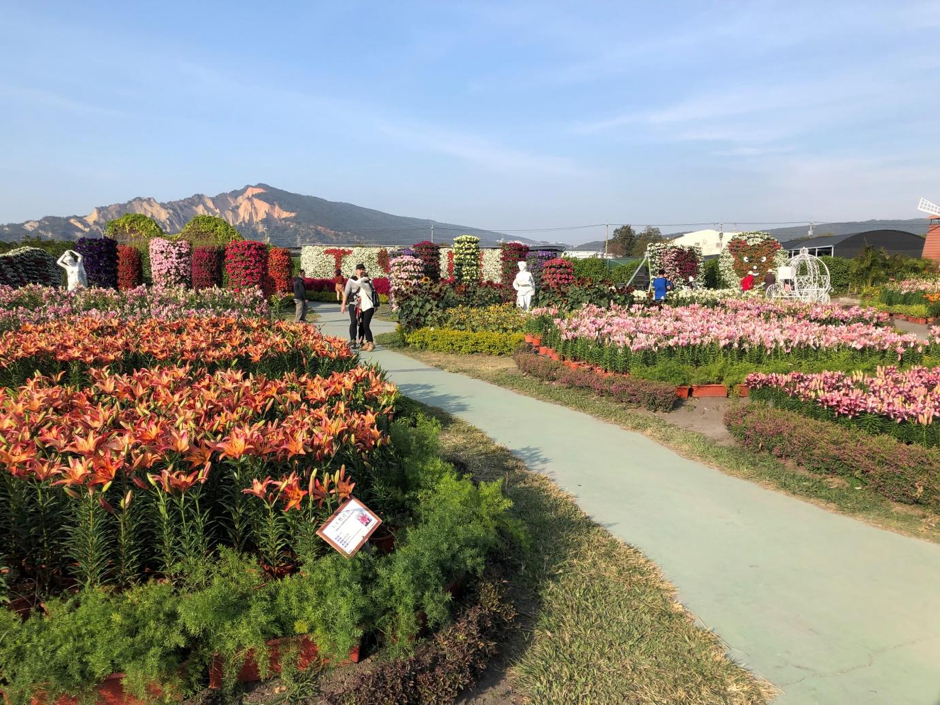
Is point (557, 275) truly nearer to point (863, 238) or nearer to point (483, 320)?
point (483, 320)

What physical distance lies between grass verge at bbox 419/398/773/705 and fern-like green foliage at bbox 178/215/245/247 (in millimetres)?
30566

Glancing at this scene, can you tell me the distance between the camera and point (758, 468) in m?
5.06

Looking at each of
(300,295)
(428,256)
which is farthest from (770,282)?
(300,295)

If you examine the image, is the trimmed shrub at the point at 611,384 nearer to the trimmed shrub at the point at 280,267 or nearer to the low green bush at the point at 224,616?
the low green bush at the point at 224,616

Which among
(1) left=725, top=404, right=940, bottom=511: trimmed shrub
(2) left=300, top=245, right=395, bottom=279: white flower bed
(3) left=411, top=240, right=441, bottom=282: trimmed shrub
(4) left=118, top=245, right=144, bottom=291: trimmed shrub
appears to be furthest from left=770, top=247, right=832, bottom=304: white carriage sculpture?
(4) left=118, top=245, right=144, bottom=291: trimmed shrub

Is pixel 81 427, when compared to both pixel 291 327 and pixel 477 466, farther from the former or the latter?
pixel 291 327

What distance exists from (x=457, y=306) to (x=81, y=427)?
10.8 meters

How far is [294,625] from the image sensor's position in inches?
95.7

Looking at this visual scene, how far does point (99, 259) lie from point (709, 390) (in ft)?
59.4

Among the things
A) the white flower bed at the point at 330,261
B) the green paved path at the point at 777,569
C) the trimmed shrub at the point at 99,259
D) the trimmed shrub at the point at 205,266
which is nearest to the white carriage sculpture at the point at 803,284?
the white flower bed at the point at 330,261

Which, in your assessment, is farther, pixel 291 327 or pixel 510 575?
pixel 291 327

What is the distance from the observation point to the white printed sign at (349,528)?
2510mm

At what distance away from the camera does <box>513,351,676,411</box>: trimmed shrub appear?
268 inches

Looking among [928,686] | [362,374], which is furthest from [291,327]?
[928,686]
